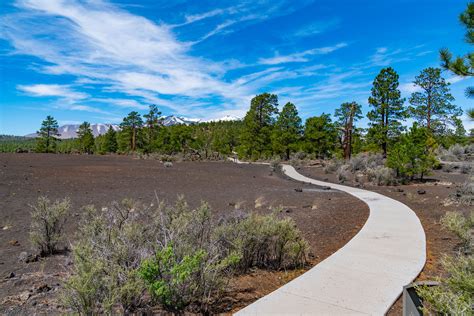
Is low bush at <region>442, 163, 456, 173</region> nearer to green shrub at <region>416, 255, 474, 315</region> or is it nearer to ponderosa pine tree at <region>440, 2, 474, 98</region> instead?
ponderosa pine tree at <region>440, 2, 474, 98</region>

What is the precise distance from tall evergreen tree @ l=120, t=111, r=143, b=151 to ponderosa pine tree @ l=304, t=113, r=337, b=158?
3720 centimetres

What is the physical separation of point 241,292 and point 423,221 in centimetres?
655

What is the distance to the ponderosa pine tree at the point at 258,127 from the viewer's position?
4825 cm

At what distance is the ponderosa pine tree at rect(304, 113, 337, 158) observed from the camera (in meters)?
43.7

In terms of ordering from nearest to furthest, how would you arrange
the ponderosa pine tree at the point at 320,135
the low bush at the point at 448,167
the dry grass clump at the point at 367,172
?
1. the dry grass clump at the point at 367,172
2. the low bush at the point at 448,167
3. the ponderosa pine tree at the point at 320,135

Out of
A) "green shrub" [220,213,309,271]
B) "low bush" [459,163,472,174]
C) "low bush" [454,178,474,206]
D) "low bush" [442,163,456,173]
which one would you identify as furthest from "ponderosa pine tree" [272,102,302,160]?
"green shrub" [220,213,309,271]

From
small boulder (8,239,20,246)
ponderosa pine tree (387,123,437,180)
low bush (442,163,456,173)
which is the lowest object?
small boulder (8,239,20,246)

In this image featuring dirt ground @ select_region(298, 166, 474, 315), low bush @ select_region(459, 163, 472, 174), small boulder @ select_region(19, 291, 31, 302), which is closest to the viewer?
small boulder @ select_region(19, 291, 31, 302)

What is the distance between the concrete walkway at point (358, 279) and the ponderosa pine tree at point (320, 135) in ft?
125

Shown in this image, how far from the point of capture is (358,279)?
4.33 metres

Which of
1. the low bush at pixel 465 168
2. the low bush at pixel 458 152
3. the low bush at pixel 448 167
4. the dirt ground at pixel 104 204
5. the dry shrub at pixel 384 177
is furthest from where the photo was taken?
the low bush at pixel 458 152

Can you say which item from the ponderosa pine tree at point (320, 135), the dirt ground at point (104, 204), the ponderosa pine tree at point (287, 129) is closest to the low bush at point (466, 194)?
the dirt ground at point (104, 204)

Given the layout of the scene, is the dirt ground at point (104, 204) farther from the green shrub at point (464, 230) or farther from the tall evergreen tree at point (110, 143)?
the tall evergreen tree at point (110, 143)

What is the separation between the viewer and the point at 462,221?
20.0 feet
